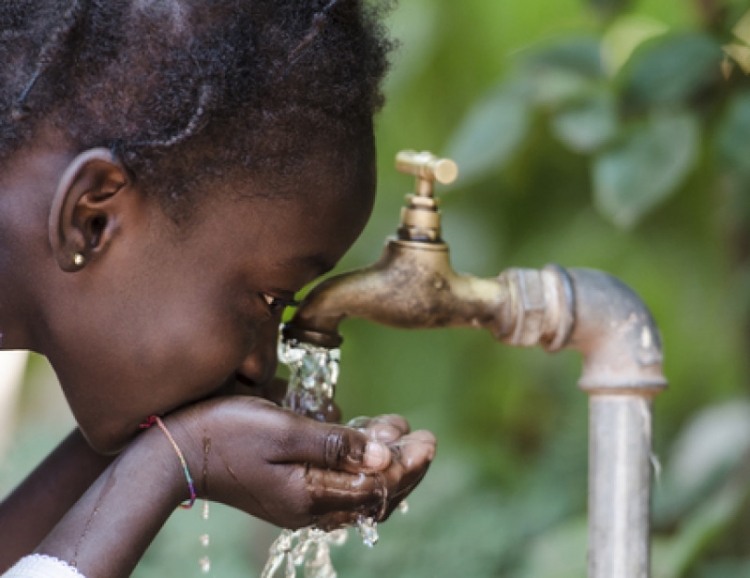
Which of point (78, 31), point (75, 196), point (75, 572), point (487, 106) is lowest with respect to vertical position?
point (75, 572)

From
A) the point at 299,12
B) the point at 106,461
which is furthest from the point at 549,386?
the point at 299,12

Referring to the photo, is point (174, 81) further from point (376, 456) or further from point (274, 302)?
point (376, 456)

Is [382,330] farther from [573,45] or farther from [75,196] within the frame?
[75,196]

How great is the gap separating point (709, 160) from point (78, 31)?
1111mm

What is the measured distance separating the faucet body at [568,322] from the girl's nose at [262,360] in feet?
0.08

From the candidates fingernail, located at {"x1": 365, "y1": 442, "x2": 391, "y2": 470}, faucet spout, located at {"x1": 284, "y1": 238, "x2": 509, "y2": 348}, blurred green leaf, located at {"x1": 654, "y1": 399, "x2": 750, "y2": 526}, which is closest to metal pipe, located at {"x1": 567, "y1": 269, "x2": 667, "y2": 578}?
faucet spout, located at {"x1": 284, "y1": 238, "x2": 509, "y2": 348}

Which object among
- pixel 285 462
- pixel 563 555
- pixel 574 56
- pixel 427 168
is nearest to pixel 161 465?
pixel 285 462

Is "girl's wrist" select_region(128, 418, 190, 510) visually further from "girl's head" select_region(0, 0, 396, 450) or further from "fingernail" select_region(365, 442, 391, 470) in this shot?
"fingernail" select_region(365, 442, 391, 470)

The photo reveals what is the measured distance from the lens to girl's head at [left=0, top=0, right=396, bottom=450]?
2.45ft

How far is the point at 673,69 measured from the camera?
4.01 feet

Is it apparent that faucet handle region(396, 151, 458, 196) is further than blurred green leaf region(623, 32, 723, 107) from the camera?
No

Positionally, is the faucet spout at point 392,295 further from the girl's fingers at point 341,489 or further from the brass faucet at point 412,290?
the girl's fingers at point 341,489

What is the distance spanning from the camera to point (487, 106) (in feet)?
4.68

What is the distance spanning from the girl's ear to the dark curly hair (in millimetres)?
16
